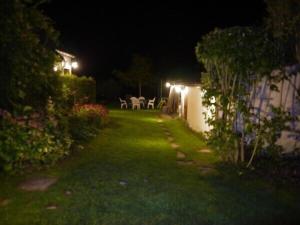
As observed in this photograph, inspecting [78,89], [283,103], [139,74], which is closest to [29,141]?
[283,103]

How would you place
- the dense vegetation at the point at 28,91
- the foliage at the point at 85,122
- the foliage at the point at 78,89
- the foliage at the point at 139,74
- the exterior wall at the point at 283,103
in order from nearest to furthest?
the dense vegetation at the point at 28,91
the exterior wall at the point at 283,103
the foliage at the point at 85,122
the foliage at the point at 78,89
the foliage at the point at 139,74

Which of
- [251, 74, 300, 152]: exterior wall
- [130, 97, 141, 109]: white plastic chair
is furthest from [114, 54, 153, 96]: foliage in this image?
[251, 74, 300, 152]: exterior wall

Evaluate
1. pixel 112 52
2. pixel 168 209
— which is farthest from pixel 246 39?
pixel 112 52

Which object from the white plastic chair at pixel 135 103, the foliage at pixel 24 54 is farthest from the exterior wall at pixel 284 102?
the white plastic chair at pixel 135 103

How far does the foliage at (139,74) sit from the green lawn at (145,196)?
23.3m

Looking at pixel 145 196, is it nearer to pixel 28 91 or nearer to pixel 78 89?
pixel 28 91

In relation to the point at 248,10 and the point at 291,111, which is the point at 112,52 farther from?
the point at 291,111

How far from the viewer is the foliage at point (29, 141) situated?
25.7 feet

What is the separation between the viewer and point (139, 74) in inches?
1316

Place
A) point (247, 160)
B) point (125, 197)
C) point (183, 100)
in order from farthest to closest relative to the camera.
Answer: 1. point (183, 100)
2. point (247, 160)
3. point (125, 197)

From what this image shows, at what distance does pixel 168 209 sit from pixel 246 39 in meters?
4.31

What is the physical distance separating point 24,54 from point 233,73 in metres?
4.70

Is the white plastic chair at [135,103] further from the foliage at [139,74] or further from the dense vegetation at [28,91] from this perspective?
the dense vegetation at [28,91]

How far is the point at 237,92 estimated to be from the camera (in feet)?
29.6
